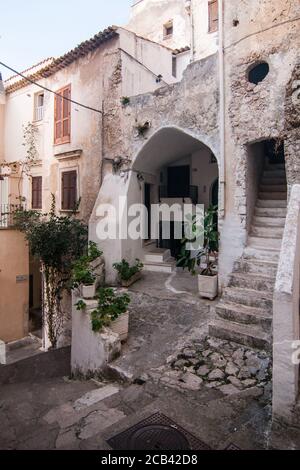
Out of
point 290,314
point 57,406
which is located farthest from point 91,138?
point 290,314

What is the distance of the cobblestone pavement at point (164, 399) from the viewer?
308 centimetres

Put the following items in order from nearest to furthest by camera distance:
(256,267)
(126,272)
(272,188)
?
(256,267) < (272,188) < (126,272)

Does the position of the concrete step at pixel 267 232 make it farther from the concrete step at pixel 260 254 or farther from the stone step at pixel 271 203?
the stone step at pixel 271 203

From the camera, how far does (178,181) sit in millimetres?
12203

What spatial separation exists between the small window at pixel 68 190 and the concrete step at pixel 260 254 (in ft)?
22.3

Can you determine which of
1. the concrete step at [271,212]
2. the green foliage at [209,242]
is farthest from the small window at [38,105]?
the concrete step at [271,212]

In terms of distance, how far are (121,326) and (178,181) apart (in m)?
7.88

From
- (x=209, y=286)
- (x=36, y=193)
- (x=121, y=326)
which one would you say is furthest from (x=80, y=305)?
(x=36, y=193)

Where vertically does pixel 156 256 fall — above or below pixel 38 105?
below

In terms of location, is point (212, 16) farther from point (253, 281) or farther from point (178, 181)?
point (253, 281)

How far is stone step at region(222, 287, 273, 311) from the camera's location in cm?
545

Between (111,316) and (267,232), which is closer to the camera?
(111,316)

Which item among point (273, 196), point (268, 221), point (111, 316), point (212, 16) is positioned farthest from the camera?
point (212, 16)

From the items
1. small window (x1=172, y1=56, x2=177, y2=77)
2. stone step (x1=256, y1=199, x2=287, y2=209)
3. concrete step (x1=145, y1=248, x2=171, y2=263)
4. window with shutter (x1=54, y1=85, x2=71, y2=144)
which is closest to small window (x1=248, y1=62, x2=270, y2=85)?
stone step (x1=256, y1=199, x2=287, y2=209)
